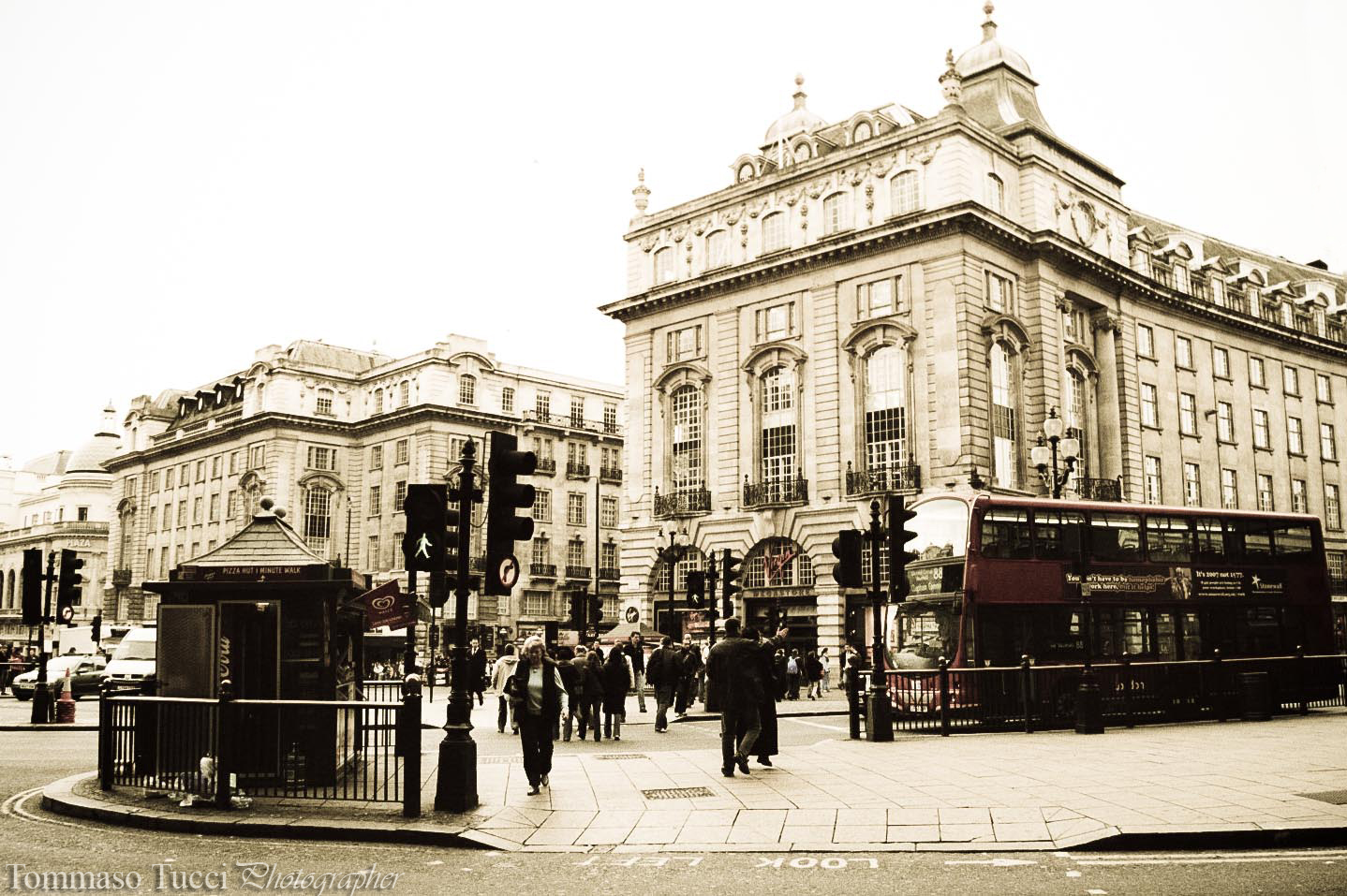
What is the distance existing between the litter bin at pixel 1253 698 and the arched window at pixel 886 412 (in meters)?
19.3

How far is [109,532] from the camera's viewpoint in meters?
90.8

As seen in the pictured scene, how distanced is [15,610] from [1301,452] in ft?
320

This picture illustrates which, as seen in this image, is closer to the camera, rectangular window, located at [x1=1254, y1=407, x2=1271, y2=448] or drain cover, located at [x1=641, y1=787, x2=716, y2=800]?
drain cover, located at [x1=641, y1=787, x2=716, y2=800]

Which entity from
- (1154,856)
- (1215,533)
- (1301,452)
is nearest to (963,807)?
(1154,856)

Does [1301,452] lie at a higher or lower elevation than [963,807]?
higher

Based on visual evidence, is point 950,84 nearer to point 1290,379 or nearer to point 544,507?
point 1290,379

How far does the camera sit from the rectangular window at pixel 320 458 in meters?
70.6

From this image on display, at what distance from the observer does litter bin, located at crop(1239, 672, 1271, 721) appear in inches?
836

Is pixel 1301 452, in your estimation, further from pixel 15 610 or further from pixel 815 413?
pixel 15 610

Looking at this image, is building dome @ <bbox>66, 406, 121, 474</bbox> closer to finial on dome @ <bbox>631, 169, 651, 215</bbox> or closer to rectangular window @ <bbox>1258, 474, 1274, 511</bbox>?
finial on dome @ <bbox>631, 169, 651, 215</bbox>

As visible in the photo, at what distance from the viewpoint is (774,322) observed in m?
44.9

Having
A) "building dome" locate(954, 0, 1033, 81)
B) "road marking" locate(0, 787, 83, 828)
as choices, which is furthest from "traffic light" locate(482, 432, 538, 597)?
"building dome" locate(954, 0, 1033, 81)

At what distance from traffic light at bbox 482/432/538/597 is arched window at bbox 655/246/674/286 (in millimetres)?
37783

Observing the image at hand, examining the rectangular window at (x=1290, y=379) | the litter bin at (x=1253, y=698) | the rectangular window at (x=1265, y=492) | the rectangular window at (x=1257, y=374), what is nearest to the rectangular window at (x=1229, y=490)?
the rectangular window at (x=1265, y=492)
